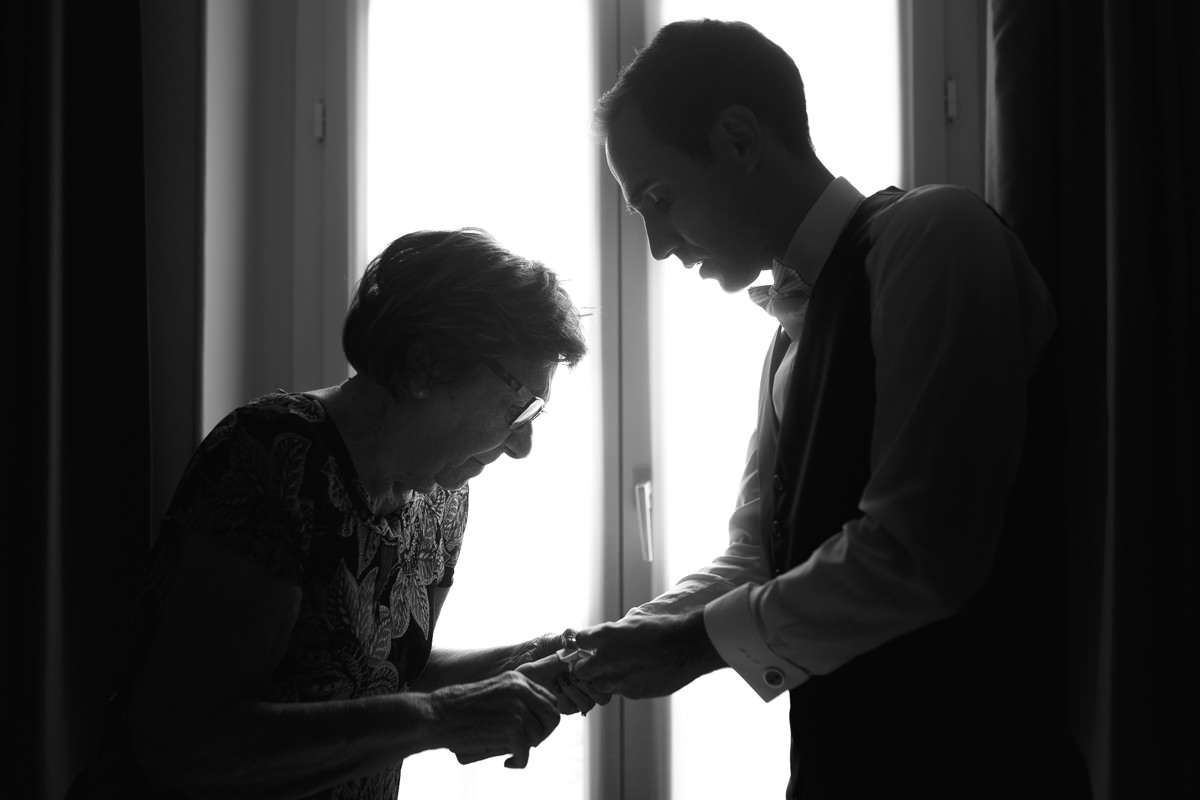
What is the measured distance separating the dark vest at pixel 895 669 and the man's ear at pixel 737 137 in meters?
0.17

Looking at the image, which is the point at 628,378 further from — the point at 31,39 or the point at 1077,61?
the point at 31,39

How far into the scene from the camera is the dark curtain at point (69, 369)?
160 cm

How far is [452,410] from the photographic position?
1264 millimetres

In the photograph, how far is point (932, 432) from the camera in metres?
0.87

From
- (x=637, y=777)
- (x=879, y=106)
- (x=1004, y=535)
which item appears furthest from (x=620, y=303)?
(x=1004, y=535)

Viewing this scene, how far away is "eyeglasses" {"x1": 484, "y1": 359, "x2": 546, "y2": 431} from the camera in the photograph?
1.25 meters

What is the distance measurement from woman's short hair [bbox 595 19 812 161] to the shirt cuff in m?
0.54

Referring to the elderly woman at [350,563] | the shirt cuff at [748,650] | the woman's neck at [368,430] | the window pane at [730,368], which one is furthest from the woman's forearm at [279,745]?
the window pane at [730,368]

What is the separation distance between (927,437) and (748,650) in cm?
30

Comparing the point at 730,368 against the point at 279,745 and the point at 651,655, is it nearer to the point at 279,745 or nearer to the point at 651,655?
the point at 651,655

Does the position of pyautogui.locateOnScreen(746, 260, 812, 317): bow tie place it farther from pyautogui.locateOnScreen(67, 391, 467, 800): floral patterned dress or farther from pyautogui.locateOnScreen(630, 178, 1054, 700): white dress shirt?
pyautogui.locateOnScreen(67, 391, 467, 800): floral patterned dress

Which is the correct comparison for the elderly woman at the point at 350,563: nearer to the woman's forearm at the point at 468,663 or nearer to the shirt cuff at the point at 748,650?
the woman's forearm at the point at 468,663

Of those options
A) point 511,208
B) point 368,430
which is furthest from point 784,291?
point 511,208

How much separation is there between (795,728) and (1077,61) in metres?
1.24
